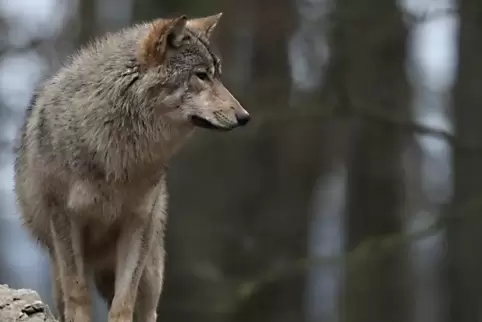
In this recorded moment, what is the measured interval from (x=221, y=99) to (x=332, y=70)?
5.83m

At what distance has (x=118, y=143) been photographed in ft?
23.7

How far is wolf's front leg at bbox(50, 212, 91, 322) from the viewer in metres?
7.21

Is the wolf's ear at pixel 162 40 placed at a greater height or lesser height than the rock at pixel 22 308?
greater

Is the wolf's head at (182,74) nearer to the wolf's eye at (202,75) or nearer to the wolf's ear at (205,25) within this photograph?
the wolf's eye at (202,75)

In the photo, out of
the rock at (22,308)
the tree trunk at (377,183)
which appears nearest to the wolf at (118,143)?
the rock at (22,308)

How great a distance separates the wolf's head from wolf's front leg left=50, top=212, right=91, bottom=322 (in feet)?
3.08

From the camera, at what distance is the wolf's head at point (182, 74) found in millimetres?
6973

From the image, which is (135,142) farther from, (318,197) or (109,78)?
(318,197)

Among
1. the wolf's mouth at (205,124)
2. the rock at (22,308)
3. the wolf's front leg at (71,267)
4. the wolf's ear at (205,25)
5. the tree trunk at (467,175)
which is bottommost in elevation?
the rock at (22,308)

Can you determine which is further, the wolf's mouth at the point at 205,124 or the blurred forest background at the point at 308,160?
the blurred forest background at the point at 308,160

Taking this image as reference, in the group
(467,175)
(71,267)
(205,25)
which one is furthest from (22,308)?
(467,175)

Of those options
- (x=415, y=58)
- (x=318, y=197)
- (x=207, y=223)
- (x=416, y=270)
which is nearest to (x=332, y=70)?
(x=415, y=58)

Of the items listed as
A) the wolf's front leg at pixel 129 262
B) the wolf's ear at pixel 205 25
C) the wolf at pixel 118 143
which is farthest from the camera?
the wolf's ear at pixel 205 25

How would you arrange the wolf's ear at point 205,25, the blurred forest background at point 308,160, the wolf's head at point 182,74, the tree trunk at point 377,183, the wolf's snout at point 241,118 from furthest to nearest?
the tree trunk at point 377,183 → the blurred forest background at point 308,160 → the wolf's ear at point 205,25 → the wolf's head at point 182,74 → the wolf's snout at point 241,118
